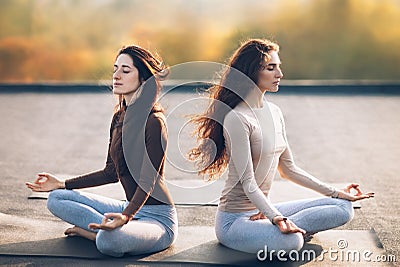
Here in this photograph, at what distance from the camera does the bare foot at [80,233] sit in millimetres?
2973

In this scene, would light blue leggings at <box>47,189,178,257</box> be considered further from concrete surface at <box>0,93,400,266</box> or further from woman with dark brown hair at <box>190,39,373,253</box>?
woman with dark brown hair at <box>190,39,373,253</box>

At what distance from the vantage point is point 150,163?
2.80 m

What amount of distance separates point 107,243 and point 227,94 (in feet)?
2.23

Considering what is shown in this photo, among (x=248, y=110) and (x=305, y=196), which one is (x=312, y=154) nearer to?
(x=305, y=196)

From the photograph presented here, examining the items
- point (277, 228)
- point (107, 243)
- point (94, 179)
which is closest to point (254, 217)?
point (277, 228)

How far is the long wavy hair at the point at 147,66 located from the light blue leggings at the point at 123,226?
1.30 feet

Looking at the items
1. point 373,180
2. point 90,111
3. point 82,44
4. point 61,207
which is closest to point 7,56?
point 82,44

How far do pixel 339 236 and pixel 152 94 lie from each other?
934 millimetres

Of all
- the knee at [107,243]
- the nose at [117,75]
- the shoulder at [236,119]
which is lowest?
the knee at [107,243]

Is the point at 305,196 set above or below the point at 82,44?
above

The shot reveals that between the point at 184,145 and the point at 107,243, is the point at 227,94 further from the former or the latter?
the point at 184,145

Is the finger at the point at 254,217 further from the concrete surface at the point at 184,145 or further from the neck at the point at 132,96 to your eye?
the neck at the point at 132,96

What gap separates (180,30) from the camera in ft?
32.4

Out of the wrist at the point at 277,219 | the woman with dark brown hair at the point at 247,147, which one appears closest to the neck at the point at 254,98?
the woman with dark brown hair at the point at 247,147
